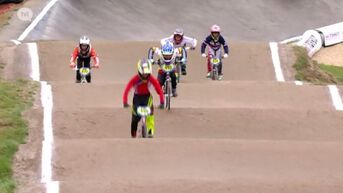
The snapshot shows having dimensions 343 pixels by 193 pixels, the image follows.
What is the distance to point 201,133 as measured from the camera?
1619 centimetres

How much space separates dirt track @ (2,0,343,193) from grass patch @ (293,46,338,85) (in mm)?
376

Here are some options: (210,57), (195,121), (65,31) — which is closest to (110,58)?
(210,57)

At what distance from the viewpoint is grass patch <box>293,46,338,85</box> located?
2506cm

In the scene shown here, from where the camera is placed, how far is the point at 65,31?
33500 mm

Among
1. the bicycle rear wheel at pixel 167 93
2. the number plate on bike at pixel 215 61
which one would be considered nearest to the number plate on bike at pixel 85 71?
the bicycle rear wheel at pixel 167 93

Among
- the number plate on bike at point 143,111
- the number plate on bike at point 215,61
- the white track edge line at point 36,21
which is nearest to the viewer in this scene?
the number plate on bike at point 143,111

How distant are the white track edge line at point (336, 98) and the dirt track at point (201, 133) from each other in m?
0.16

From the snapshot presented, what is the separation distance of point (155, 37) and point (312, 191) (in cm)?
2403

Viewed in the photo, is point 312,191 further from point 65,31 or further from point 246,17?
point 246,17

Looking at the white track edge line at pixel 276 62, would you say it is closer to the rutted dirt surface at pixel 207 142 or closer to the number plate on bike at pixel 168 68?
the rutted dirt surface at pixel 207 142

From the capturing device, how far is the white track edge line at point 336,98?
62.1 feet

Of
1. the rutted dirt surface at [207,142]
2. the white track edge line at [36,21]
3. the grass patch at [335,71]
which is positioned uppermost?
the white track edge line at [36,21]

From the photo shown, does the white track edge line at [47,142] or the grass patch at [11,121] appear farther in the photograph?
the grass patch at [11,121]

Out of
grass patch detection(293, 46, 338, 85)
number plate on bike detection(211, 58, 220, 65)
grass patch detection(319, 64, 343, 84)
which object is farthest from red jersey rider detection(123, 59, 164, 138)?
grass patch detection(319, 64, 343, 84)
